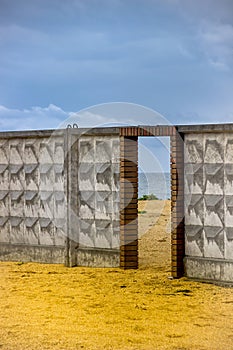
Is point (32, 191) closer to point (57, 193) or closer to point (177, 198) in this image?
point (57, 193)

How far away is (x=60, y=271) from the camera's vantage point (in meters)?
11.5

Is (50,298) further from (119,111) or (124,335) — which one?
(119,111)

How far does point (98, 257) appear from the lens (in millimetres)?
11508

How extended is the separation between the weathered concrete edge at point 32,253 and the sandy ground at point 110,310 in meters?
0.23

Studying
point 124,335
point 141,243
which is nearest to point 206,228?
point 124,335

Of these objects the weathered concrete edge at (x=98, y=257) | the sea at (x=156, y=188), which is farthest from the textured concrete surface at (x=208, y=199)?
the sea at (x=156, y=188)

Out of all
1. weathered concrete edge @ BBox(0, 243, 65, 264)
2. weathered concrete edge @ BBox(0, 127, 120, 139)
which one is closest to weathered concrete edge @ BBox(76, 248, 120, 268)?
weathered concrete edge @ BBox(0, 243, 65, 264)

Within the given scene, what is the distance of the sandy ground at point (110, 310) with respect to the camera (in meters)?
6.74

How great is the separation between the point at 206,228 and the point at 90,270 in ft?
8.35

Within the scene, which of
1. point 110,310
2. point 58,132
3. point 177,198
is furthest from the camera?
point 58,132

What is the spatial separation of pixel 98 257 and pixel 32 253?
5.78 ft

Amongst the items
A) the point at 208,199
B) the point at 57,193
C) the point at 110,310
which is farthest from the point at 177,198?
the point at 57,193

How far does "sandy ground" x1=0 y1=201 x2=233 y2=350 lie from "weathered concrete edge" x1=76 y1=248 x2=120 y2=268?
205mm

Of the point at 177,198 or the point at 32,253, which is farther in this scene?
the point at 32,253
